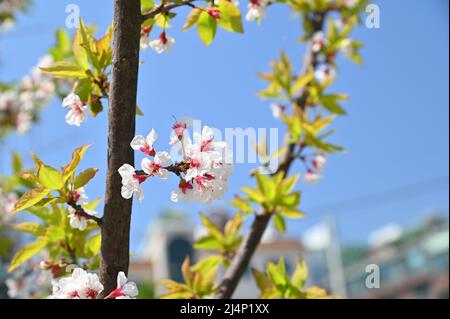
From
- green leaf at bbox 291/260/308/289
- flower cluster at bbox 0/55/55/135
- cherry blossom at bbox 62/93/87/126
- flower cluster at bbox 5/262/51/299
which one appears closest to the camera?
cherry blossom at bbox 62/93/87/126

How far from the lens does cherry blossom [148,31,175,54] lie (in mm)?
1428

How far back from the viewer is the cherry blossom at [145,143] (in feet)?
3.48

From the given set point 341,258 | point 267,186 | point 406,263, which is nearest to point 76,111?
point 267,186

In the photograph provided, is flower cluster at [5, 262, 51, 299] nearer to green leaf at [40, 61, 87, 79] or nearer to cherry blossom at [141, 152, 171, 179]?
green leaf at [40, 61, 87, 79]

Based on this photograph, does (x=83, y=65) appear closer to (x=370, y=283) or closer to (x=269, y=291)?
(x=269, y=291)

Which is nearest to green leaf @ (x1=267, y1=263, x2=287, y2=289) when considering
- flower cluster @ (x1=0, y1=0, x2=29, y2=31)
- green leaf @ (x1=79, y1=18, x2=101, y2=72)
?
green leaf @ (x1=79, y1=18, x2=101, y2=72)

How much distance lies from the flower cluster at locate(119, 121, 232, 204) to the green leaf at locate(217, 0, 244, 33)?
15.6 inches

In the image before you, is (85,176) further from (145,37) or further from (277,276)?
(277,276)

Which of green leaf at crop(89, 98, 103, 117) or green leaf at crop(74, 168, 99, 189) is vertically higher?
green leaf at crop(89, 98, 103, 117)

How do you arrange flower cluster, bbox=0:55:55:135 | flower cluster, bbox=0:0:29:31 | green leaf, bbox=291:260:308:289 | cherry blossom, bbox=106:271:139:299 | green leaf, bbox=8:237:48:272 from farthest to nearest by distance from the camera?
flower cluster, bbox=0:0:29:31 < flower cluster, bbox=0:55:55:135 < green leaf, bbox=291:260:308:289 < green leaf, bbox=8:237:48:272 < cherry blossom, bbox=106:271:139:299

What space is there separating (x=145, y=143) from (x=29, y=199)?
0.83ft

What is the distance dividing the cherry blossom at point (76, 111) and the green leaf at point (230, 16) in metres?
0.38
